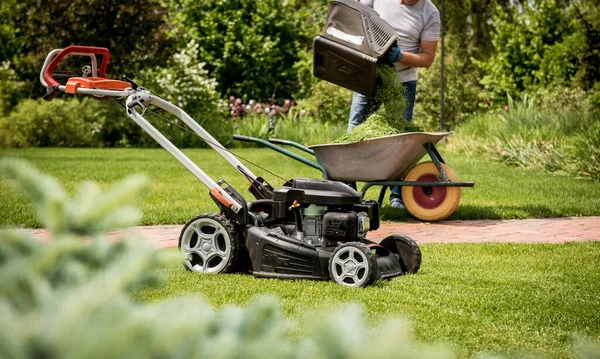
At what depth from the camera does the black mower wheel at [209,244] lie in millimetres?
4125

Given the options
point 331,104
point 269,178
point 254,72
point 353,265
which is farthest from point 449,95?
point 353,265

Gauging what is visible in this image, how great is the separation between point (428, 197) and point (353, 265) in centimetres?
251

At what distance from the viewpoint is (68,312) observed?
735mm

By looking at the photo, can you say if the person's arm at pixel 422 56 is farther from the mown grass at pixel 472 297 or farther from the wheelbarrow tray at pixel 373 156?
the mown grass at pixel 472 297

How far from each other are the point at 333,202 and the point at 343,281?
381 mm

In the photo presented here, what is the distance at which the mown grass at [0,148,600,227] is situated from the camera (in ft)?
21.6

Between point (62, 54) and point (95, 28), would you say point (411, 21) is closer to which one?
point (62, 54)

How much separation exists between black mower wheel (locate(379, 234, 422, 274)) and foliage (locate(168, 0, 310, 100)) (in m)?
13.9

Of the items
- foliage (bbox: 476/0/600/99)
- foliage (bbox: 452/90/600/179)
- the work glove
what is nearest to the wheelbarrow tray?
the work glove

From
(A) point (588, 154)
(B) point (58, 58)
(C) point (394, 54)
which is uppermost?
(C) point (394, 54)

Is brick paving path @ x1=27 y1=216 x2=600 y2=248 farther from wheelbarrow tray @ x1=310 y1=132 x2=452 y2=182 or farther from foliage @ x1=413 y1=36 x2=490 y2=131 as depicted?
foliage @ x1=413 y1=36 x2=490 y2=131

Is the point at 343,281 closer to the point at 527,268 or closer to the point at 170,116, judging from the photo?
the point at 527,268

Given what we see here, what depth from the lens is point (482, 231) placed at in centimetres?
587

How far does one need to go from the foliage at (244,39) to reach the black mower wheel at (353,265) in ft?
46.8
